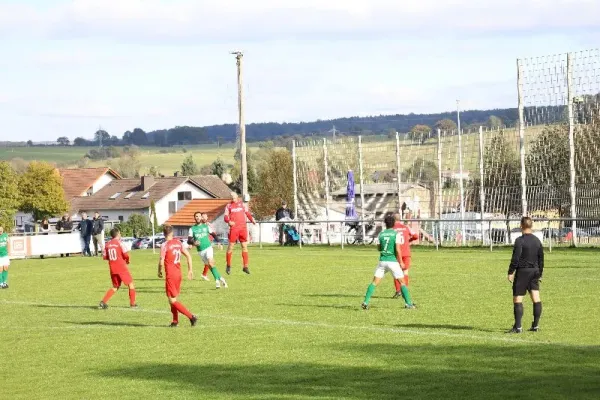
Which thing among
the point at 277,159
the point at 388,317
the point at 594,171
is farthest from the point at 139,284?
the point at 277,159

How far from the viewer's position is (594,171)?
128 ft

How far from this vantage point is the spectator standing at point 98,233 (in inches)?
2035

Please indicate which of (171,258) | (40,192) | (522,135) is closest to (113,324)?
(171,258)

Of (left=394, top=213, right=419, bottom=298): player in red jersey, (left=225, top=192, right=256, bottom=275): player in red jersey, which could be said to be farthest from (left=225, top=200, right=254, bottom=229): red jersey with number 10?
(left=394, top=213, right=419, bottom=298): player in red jersey

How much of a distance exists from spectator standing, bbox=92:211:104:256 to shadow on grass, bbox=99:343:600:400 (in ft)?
115

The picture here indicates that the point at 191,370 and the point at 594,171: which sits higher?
the point at 594,171

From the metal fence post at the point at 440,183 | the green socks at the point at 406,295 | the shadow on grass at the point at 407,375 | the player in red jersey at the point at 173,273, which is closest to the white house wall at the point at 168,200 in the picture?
the metal fence post at the point at 440,183

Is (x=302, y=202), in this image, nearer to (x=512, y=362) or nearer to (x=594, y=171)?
(x=594, y=171)

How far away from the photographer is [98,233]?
52.3 meters

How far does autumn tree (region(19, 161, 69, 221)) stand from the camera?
120 meters

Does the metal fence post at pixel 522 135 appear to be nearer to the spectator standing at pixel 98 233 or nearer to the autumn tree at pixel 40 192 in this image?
the spectator standing at pixel 98 233

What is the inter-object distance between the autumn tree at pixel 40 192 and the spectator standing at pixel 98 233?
6706 centimetres

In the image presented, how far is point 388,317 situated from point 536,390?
8.15 m

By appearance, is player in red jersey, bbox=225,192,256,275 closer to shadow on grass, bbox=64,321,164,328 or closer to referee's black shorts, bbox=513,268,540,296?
shadow on grass, bbox=64,321,164,328
